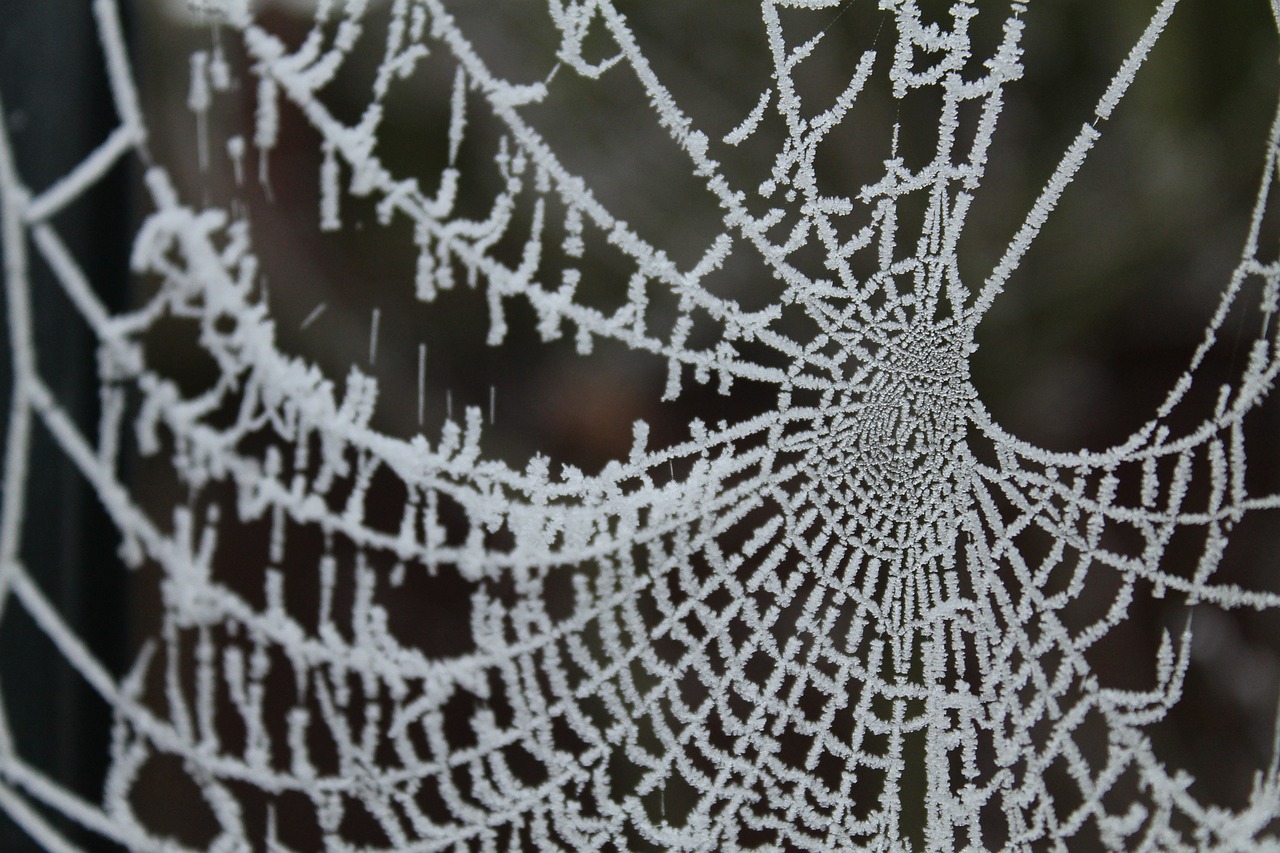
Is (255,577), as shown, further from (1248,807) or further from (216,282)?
(1248,807)

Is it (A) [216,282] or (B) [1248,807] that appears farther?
(B) [1248,807]

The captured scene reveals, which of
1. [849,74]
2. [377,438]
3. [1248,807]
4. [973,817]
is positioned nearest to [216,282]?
[377,438]

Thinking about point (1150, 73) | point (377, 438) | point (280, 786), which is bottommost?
point (280, 786)

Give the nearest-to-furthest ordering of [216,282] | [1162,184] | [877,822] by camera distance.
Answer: [216,282] < [877,822] < [1162,184]

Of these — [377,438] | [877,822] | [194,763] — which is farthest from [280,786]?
[877,822]

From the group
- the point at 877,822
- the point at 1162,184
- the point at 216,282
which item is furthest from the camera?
the point at 1162,184

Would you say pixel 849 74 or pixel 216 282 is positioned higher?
pixel 849 74

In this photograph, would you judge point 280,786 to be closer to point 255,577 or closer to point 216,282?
point 255,577
